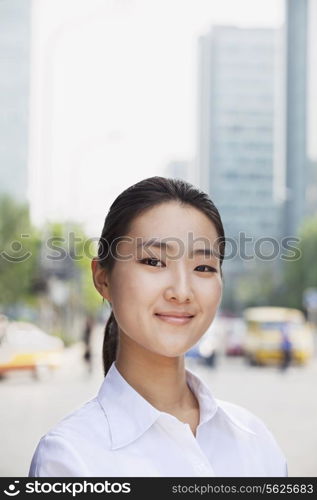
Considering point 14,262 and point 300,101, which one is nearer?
point 14,262

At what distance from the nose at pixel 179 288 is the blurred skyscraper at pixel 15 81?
20348 mm

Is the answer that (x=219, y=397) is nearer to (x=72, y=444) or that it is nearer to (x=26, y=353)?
(x=26, y=353)

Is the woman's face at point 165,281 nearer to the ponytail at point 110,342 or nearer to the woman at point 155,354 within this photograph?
the woman at point 155,354

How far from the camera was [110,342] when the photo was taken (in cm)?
86

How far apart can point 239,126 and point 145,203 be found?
2846cm

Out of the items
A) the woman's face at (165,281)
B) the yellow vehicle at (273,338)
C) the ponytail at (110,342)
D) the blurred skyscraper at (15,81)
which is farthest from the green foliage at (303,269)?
the woman's face at (165,281)

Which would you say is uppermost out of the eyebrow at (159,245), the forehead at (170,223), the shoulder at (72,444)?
the forehead at (170,223)

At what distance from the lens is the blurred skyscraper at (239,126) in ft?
90.5

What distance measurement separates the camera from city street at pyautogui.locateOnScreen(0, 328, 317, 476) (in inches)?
147

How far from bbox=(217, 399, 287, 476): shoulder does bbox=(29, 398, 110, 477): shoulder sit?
145 millimetres

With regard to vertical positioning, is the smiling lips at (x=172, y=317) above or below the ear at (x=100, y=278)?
below

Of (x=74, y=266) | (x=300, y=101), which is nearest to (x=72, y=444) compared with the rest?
(x=74, y=266)

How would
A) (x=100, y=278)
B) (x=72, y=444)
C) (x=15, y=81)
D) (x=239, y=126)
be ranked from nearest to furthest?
(x=72, y=444)
(x=100, y=278)
(x=15, y=81)
(x=239, y=126)
